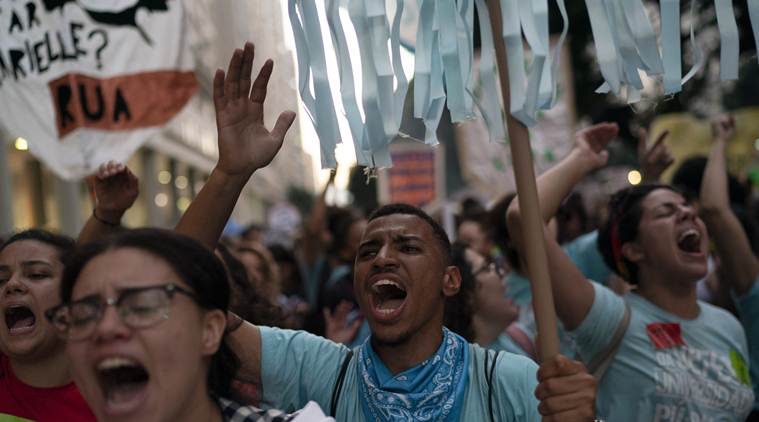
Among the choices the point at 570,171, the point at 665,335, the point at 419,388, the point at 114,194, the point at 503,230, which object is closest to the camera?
the point at 419,388

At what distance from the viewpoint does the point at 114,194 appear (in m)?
3.55

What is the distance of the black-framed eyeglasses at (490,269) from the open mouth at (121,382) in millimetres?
2816

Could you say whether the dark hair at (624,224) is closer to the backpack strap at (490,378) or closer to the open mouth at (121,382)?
the backpack strap at (490,378)

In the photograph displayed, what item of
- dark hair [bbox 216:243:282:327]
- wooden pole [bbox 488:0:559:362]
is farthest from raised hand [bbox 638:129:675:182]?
wooden pole [bbox 488:0:559:362]

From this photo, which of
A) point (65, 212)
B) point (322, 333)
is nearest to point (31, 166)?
point (65, 212)

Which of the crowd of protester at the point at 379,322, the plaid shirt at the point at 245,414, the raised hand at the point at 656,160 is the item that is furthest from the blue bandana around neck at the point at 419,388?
the raised hand at the point at 656,160

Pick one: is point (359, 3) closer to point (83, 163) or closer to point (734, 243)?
point (734, 243)

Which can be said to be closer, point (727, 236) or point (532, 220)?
point (532, 220)

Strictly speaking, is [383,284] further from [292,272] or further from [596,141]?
[292,272]

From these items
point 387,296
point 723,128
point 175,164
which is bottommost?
point 175,164

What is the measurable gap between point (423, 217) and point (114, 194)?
1.05 m

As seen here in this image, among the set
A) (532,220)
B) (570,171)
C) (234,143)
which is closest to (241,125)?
(234,143)

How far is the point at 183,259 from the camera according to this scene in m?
2.42

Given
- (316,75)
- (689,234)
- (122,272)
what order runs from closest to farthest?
1. (122,272)
2. (316,75)
3. (689,234)
